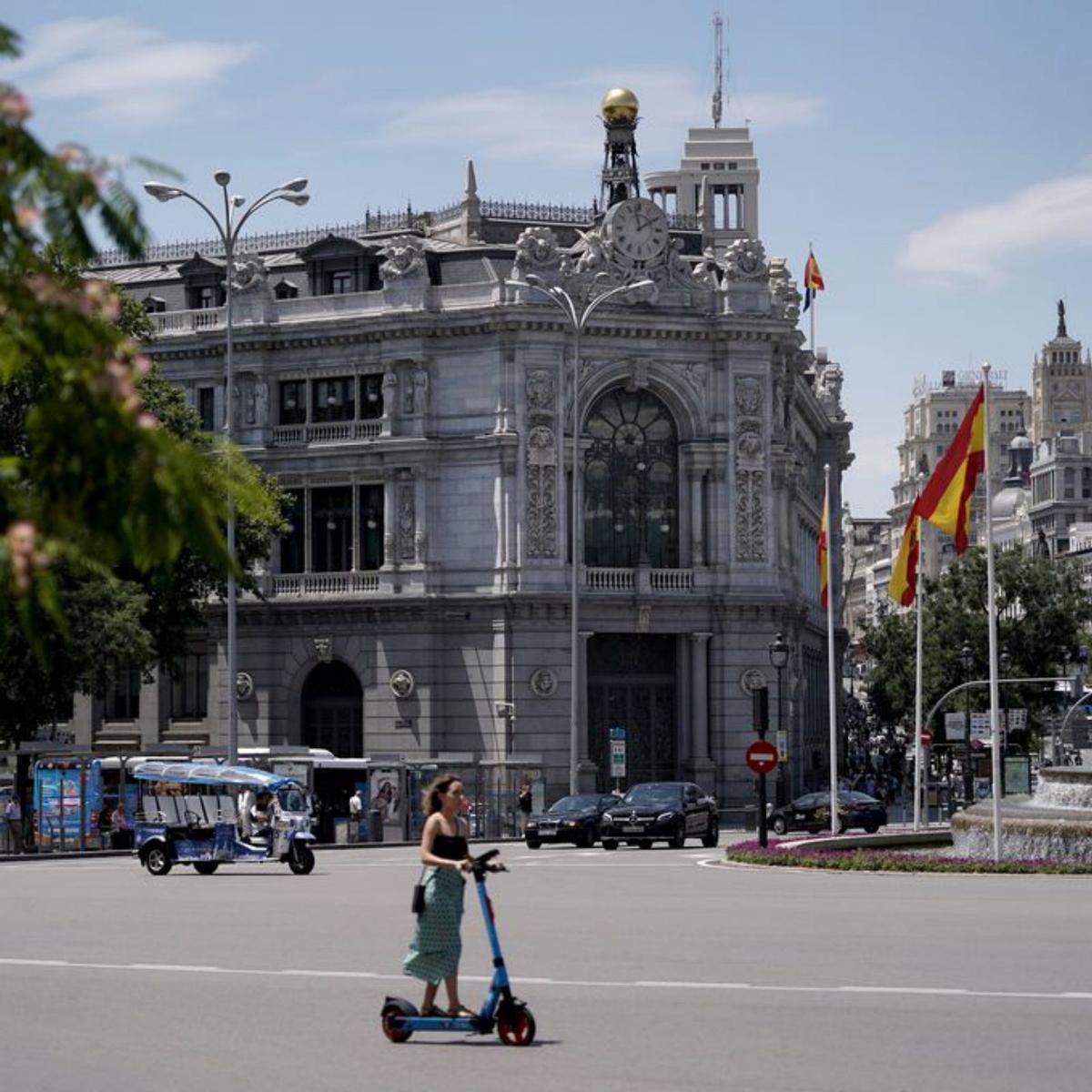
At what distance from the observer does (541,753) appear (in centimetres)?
7331

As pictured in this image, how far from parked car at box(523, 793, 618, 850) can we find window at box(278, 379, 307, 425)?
77.3ft

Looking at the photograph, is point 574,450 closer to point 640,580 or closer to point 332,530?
point 640,580

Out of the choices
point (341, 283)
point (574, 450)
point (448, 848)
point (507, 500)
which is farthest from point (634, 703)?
point (448, 848)

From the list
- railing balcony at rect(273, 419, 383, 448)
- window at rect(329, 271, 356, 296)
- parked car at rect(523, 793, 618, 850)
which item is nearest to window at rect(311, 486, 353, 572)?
railing balcony at rect(273, 419, 383, 448)

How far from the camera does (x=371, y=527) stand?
7638cm

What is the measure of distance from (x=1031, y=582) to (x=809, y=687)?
537 inches

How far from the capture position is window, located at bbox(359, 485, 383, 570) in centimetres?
7619

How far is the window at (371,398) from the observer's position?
251 feet

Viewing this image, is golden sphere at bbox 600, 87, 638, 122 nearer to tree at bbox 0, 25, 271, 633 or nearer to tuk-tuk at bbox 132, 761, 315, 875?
tuk-tuk at bbox 132, 761, 315, 875

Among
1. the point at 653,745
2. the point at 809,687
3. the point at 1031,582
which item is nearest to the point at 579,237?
the point at 653,745

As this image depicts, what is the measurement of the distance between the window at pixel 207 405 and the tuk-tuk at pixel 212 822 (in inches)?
1015

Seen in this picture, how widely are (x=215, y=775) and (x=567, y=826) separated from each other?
12363mm

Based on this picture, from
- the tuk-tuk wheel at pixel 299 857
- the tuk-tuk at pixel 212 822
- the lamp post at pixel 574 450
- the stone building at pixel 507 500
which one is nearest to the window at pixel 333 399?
the stone building at pixel 507 500

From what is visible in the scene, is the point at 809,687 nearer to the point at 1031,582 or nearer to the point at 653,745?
the point at 1031,582
